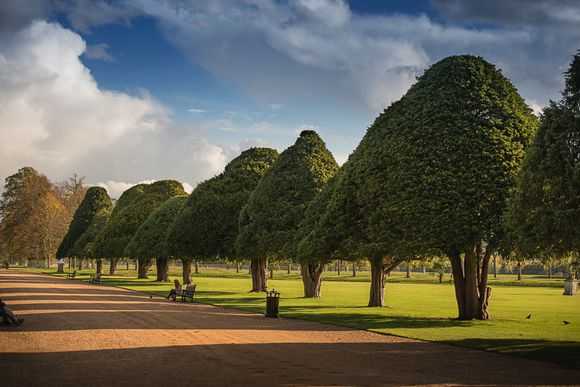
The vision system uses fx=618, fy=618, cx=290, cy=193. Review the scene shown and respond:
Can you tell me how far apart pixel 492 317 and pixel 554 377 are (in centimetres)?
1558

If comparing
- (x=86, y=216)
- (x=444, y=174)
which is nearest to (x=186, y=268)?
(x=86, y=216)

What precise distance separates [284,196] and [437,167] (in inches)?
864

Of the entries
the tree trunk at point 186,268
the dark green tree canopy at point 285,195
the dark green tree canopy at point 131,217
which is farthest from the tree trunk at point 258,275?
the dark green tree canopy at point 131,217

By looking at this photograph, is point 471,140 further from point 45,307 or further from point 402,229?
point 45,307

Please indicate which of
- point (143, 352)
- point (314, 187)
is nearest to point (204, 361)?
point (143, 352)

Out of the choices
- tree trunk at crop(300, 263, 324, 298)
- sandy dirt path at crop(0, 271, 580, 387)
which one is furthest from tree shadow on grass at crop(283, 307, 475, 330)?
tree trunk at crop(300, 263, 324, 298)

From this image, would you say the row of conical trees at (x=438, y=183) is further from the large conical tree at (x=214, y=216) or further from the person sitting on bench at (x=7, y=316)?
the large conical tree at (x=214, y=216)

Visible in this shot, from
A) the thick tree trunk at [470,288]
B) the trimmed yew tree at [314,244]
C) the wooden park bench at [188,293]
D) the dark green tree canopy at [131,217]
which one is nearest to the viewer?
the thick tree trunk at [470,288]

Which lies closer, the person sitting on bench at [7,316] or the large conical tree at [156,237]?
the person sitting on bench at [7,316]

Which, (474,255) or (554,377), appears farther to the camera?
(474,255)

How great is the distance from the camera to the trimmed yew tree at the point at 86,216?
96.2 metres

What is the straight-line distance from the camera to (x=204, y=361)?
47.4 ft

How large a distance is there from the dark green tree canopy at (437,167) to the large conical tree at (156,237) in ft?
138

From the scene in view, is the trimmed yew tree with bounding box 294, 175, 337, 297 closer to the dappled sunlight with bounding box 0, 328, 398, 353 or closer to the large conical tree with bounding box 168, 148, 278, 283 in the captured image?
the dappled sunlight with bounding box 0, 328, 398, 353
